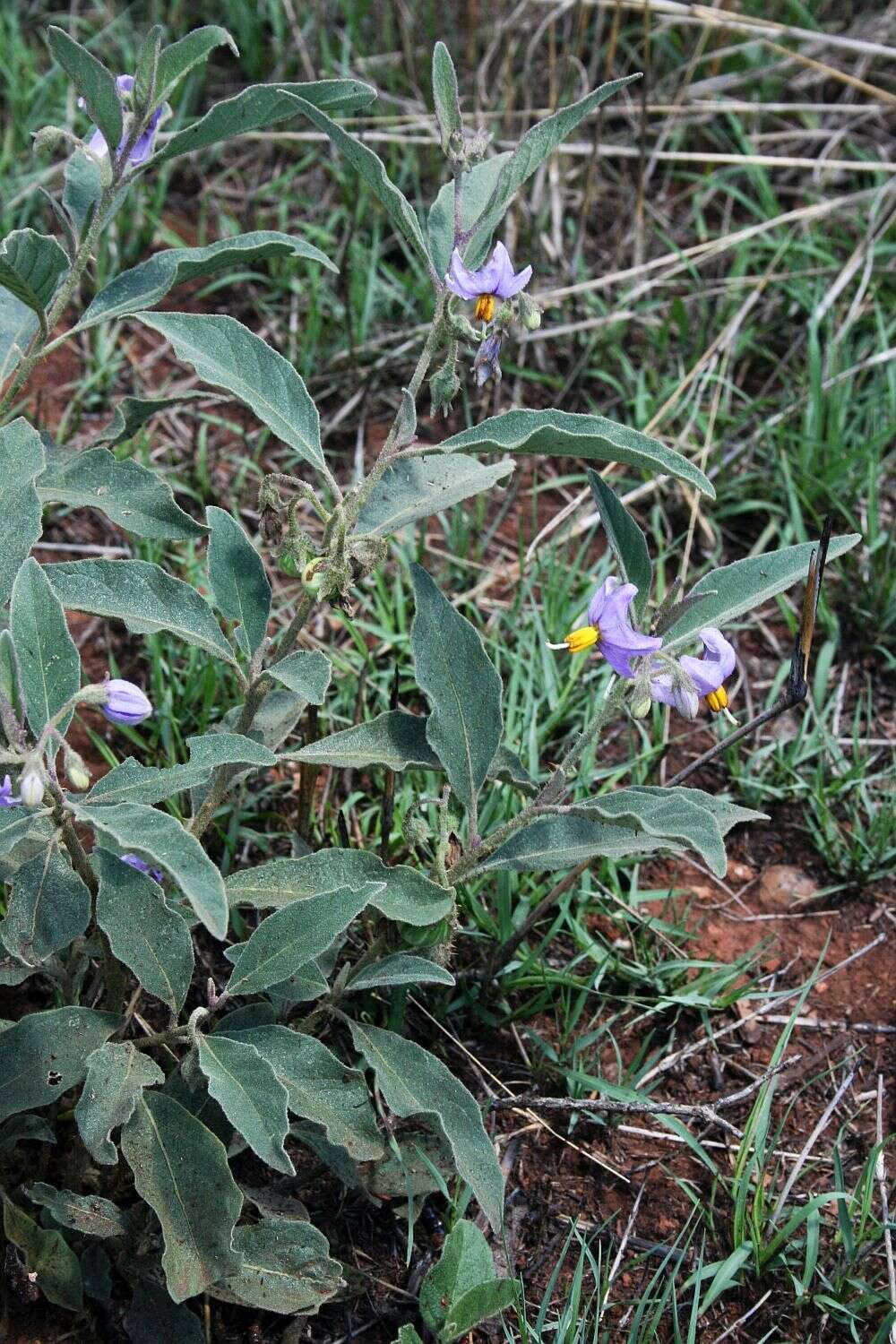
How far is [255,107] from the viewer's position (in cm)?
207

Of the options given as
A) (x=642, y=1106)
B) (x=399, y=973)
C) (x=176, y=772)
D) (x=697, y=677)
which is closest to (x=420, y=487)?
(x=697, y=677)

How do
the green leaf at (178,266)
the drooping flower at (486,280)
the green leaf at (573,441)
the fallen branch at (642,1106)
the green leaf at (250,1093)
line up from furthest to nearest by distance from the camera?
the fallen branch at (642,1106)
the green leaf at (178,266)
the drooping flower at (486,280)
the green leaf at (573,441)
the green leaf at (250,1093)

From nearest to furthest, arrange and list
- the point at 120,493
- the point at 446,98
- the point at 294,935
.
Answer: the point at 294,935 < the point at 446,98 < the point at 120,493

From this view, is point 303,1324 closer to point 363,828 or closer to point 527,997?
point 527,997

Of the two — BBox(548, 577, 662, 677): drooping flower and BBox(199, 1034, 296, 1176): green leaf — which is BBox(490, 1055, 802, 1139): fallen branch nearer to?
BBox(199, 1034, 296, 1176): green leaf

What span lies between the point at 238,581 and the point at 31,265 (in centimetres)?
52

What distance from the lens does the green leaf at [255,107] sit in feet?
6.72

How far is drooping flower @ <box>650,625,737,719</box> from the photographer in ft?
6.07

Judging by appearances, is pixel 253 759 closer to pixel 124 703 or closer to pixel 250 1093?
pixel 124 703

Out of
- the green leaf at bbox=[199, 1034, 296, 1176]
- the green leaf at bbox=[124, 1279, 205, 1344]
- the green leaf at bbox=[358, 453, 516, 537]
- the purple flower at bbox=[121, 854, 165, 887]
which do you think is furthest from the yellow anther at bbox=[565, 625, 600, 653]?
the green leaf at bbox=[124, 1279, 205, 1344]

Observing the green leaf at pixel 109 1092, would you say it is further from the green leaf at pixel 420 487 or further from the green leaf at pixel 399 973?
the green leaf at pixel 420 487

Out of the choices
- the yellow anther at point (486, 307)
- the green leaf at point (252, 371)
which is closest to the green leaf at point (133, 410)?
the green leaf at point (252, 371)

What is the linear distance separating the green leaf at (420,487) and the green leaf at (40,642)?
1.62 feet

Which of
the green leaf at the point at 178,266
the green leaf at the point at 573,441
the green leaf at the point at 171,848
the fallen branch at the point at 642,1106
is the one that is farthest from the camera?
the fallen branch at the point at 642,1106
